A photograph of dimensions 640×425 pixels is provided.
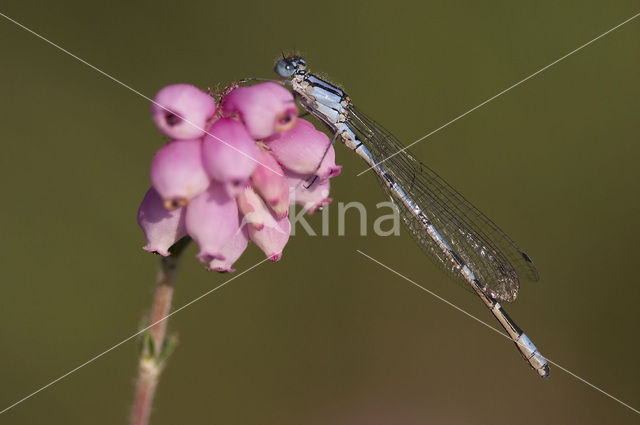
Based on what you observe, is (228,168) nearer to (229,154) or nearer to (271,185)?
(229,154)

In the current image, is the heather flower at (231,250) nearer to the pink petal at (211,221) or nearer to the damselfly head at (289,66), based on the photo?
the pink petal at (211,221)

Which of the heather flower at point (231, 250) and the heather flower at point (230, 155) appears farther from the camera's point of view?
the heather flower at point (231, 250)

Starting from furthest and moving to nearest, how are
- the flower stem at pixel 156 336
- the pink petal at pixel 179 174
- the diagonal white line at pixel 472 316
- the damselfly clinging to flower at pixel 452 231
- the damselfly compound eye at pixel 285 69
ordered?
1. the diagonal white line at pixel 472 316
2. the damselfly clinging to flower at pixel 452 231
3. the damselfly compound eye at pixel 285 69
4. the flower stem at pixel 156 336
5. the pink petal at pixel 179 174

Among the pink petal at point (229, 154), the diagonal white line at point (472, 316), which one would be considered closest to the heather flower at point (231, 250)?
the pink petal at point (229, 154)

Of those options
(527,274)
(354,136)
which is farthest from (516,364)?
(354,136)

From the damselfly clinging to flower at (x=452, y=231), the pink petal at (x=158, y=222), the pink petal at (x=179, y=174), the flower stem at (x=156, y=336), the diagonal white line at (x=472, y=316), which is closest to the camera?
the pink petal at (x=179, y=174)

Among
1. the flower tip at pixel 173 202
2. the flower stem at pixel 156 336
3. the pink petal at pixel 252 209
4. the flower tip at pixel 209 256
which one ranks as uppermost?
the flower tip at pixel 173 202

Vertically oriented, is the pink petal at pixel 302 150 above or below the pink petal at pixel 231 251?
above

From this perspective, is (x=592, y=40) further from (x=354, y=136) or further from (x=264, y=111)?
(x=264, y=111)
